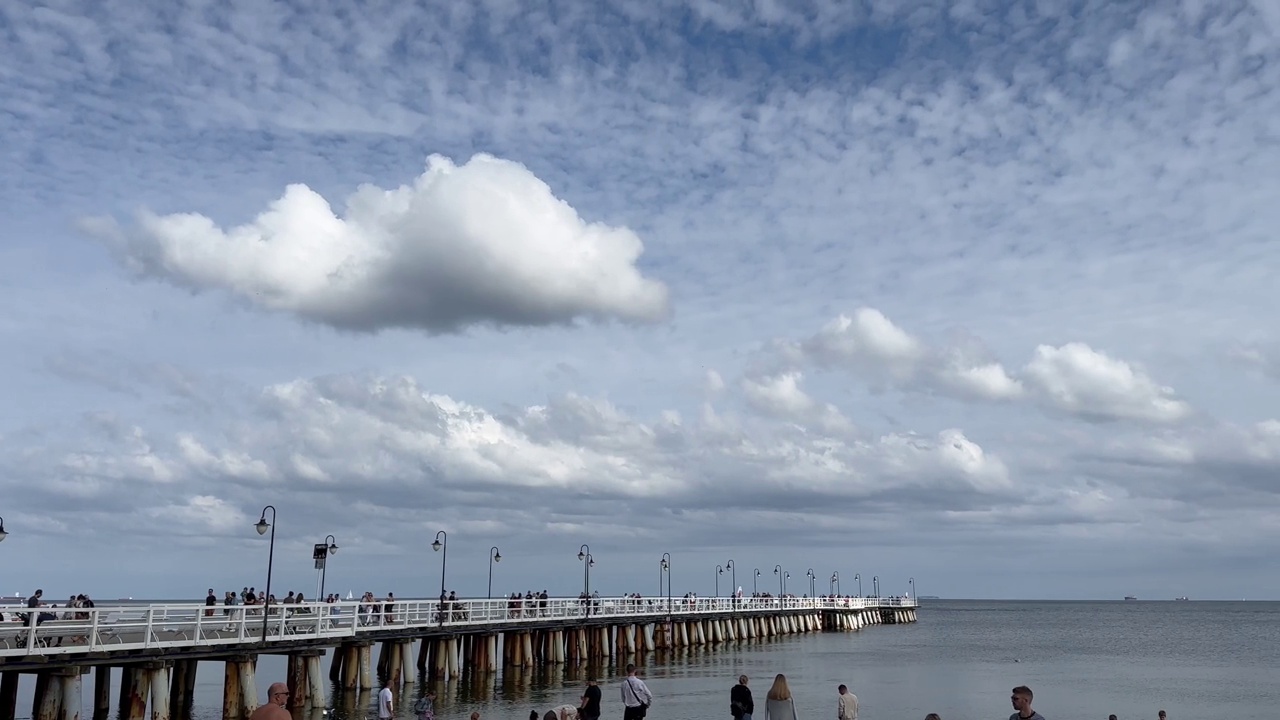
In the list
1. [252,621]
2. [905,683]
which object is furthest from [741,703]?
[905,683]

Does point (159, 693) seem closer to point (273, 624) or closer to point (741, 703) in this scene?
point (273, 624)

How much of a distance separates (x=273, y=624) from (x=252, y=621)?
4.09 feet

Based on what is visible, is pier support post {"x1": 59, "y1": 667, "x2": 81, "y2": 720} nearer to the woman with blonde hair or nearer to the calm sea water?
the calm sea water

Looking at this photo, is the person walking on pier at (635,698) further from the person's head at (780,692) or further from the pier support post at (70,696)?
the pier support post at (70,696)

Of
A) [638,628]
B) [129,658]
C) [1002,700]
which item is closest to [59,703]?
[129,658]

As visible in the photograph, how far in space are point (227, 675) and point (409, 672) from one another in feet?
38.1

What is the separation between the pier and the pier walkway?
5cm

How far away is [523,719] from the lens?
1286 inches

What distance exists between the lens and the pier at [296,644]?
25.5 meters

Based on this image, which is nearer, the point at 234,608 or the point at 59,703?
the point at 59,703

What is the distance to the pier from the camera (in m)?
25.5

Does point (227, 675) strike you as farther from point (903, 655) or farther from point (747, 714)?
point (903, 655)

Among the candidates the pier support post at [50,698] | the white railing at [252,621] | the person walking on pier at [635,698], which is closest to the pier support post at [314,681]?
the white railing at [252,621]

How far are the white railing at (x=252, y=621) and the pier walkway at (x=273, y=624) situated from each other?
31 millimetres
